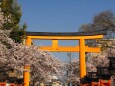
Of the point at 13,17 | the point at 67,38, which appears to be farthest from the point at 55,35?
the point at 13,17

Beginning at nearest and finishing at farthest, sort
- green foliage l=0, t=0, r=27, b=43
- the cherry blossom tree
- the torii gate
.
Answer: the cherry blossom tree → green foliage l=0, t=0, r=27, b=43 → the torii gate

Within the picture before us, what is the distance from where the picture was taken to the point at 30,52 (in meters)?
31.1

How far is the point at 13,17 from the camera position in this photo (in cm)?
3158

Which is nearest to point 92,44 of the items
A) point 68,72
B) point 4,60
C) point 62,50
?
point 68,72

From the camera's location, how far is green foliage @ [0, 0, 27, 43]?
30.6 meters

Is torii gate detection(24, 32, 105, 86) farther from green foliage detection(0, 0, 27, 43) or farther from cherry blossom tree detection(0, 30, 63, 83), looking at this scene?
green foliage detection(0, 0, 27, 43)

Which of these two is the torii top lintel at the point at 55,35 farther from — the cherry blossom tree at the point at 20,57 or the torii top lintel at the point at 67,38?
the cherry blossom tree at the point at 20,57

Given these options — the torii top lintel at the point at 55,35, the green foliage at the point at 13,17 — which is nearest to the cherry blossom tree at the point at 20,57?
the green foliage at the point at 13,17

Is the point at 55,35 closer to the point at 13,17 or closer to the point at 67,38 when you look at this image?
the point at 67,38

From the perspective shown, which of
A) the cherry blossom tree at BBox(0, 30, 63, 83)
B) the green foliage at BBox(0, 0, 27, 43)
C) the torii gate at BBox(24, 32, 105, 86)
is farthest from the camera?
the torii gate at BBox(24, 32, 105, 86)

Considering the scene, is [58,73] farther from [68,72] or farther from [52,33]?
[68,72]

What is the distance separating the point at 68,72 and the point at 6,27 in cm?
3768

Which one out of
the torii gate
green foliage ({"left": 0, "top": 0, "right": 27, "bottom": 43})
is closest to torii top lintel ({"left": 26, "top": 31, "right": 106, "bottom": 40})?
the torii gate

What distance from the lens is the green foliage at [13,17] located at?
30.6 m
